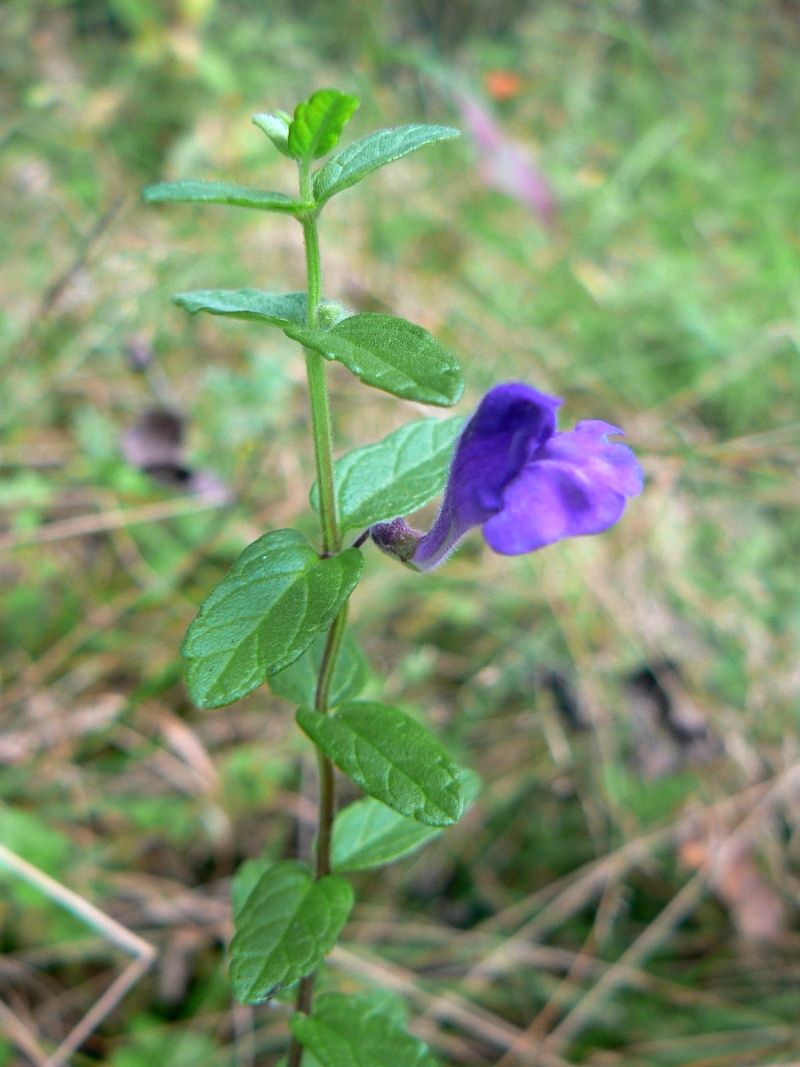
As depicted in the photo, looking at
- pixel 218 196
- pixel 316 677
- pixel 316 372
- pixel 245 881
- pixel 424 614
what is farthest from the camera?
pixel 424 614

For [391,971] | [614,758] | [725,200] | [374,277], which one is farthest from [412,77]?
[391,971]

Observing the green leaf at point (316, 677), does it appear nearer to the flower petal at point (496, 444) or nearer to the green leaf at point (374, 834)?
the green leaf at point (374, 834)

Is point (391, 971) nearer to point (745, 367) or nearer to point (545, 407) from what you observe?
point (545, 407)

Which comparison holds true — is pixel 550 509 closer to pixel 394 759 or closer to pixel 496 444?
pixel 496 444

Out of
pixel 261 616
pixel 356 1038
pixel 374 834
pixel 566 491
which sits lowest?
pixel 356 1038

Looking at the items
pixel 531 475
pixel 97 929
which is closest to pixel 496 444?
pixel 531 475

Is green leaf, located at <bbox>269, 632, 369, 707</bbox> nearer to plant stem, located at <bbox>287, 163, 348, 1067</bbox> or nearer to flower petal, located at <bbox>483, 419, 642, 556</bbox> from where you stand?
plant stem, located at <bbox>287, 163, 348, 1067</bbox>
